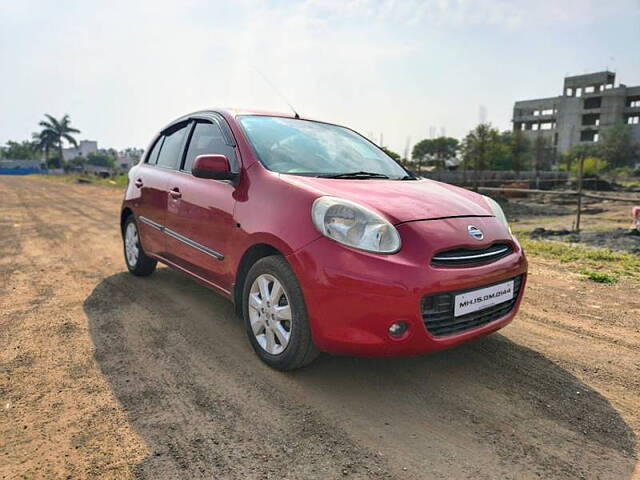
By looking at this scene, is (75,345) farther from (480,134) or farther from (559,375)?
(480,134)

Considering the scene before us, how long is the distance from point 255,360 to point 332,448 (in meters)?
1.03

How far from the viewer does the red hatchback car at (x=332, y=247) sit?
2.39 metres

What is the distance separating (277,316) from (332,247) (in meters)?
0.61

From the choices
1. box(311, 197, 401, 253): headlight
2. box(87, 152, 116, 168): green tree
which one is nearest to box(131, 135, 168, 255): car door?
box(311, 197, 401, 253): headlight

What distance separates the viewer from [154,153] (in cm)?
Answer: 479

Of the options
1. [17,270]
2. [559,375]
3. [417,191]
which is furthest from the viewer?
[17,270]

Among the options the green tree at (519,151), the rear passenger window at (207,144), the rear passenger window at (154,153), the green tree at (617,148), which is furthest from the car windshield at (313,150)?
the green tree at (617,148)

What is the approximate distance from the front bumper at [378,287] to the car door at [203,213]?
0.85m

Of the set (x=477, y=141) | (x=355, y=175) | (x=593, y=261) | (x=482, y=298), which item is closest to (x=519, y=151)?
(x=477, y=141)

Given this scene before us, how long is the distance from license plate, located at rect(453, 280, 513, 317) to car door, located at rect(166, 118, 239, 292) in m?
1.54

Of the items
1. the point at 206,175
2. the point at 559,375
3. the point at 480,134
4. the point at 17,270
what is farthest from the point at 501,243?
the point at 480,134

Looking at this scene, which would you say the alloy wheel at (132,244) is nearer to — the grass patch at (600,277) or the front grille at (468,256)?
the front grille at (468,256)

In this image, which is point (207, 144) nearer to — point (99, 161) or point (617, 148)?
point (617, 148)

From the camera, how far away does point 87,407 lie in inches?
95.5
